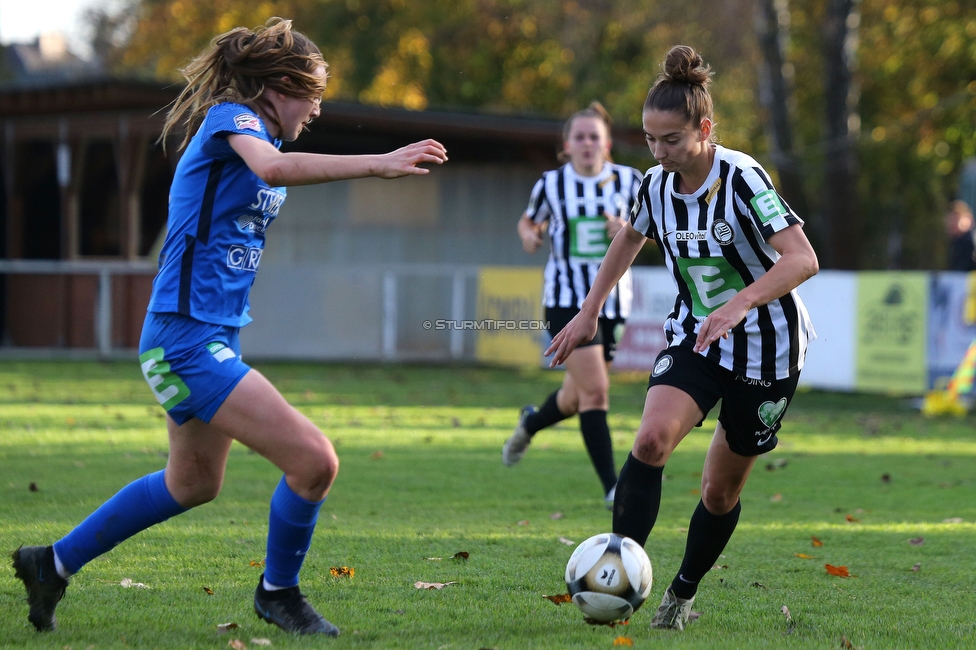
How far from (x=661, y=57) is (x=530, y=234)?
59.8 ft

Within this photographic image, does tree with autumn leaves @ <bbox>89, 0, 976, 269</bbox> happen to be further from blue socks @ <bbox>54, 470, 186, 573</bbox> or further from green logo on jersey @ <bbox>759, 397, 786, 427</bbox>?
blue socks @ <bbox>54, 470, 186, 573</bbox>

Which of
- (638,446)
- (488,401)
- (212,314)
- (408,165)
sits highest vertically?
(408,165)

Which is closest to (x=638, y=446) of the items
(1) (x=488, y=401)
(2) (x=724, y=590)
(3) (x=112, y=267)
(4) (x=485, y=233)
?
(2) (x=724, y=590)

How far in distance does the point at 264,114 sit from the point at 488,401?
10.1 meters

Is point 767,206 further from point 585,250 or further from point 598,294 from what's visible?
point 585,250

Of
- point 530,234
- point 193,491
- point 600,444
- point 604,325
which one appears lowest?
point 600,444

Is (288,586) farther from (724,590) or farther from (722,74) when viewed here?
(722,74)

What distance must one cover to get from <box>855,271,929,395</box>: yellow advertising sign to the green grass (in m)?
2.47

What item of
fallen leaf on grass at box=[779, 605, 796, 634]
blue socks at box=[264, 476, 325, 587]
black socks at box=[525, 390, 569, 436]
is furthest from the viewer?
black socks at box=[525, 390, 569, 436]

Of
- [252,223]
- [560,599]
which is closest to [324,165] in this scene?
[252,223]

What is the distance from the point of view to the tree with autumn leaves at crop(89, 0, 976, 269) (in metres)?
24.1

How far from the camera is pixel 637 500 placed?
4.12 metres

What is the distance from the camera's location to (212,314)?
12.8 ft

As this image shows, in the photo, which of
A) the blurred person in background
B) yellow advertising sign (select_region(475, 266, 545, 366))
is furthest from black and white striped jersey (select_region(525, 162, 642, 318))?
yellow advertising sign (select_region(475, 266, 545, 366))
